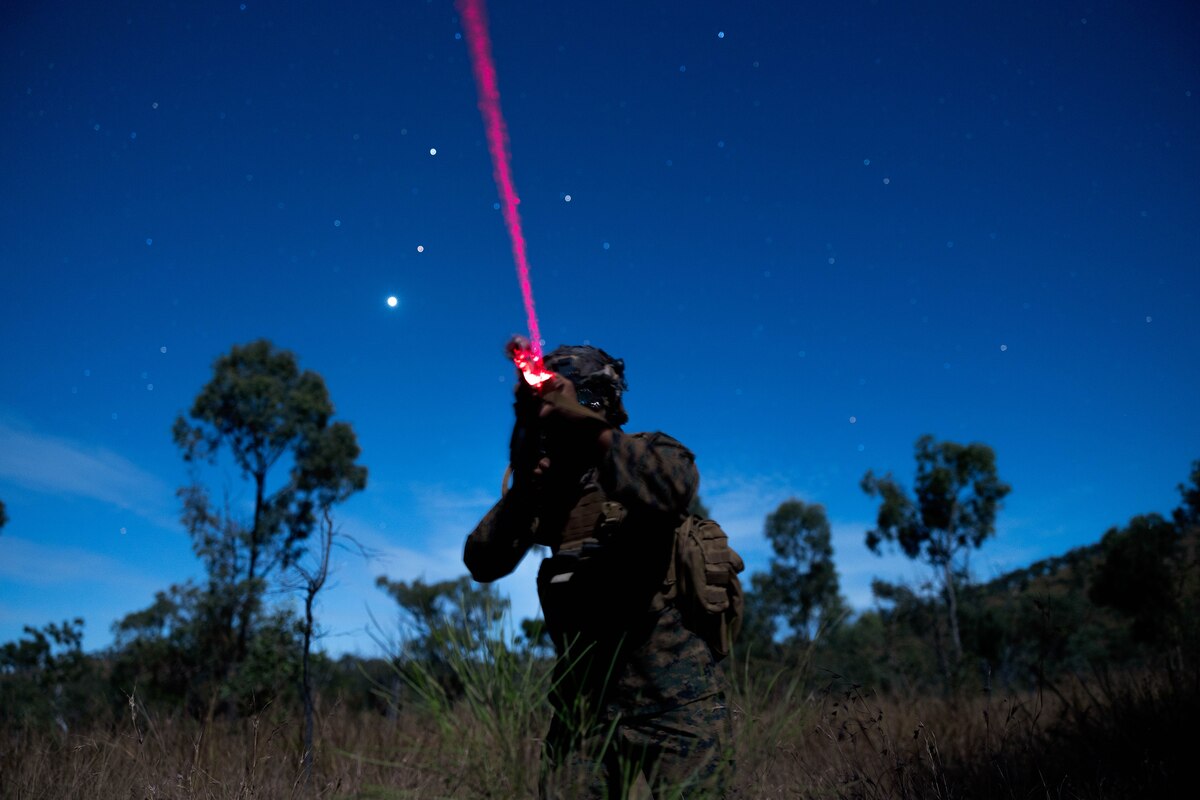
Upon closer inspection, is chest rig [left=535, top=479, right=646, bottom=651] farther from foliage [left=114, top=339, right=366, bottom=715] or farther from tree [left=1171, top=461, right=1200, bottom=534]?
tree [left=1171, top=461, right=1200, bottom=534]

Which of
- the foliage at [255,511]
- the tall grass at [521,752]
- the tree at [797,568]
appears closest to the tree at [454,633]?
the tall grass at [521,752]

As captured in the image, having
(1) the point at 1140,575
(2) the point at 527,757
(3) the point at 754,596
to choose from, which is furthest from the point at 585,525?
(3) the point at 754,596

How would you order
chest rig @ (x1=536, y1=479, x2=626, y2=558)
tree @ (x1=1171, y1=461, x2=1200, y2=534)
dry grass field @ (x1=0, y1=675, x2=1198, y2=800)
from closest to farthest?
dry grass field @ (x1=0, y1=675, x2=1198, y2=800) → chest rig @ (x1=536, y1=479, x2=626, y2=558) → tree @ (x1=1171, y1=461, x2=1200, y2=534)

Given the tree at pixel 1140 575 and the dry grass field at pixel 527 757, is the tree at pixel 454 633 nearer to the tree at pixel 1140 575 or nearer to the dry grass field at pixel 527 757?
the dry grass field at pixel 527 757

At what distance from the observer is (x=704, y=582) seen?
2.56 metres

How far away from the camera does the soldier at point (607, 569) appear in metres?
2.25

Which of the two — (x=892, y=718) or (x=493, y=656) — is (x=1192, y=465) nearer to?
(x=892, y=718)

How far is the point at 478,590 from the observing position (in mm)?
2141

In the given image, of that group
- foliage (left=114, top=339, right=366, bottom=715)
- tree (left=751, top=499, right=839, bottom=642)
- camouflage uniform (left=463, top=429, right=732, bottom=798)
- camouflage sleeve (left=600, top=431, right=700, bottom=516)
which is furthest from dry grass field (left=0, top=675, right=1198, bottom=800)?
tree (left=751, top=499, right=839, bottom=642)

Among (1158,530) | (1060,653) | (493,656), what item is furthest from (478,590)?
(1060,653)

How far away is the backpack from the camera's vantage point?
2.55 m

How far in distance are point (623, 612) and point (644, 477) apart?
0.60 metres

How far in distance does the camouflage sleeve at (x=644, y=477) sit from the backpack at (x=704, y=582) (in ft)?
1.16

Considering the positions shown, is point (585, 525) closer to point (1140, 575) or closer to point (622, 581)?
point (622, 581)
